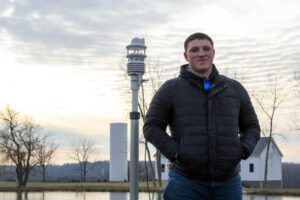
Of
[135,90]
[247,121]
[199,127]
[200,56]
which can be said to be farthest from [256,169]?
[199,127]

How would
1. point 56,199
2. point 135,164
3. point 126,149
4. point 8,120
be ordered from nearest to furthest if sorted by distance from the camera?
point 135,164
point 56,199
point 8,120
point 126,149

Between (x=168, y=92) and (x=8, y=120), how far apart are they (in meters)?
29.3

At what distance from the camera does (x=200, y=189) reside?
3.19m

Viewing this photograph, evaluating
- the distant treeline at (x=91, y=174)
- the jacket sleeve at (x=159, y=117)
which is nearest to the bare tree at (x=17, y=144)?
the distant treeline at (x=91, y=174)

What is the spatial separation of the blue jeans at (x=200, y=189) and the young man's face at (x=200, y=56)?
70cm

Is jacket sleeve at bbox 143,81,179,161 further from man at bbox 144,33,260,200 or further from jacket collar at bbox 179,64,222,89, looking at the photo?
jacket collar at bbox 179,64,222,89

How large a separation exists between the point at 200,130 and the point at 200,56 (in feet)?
1.67

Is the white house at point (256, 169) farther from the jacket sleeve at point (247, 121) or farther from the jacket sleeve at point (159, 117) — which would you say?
the jacket sleeve at point (159, 117)

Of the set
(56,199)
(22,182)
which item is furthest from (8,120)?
(56,199)

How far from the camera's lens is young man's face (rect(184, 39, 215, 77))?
11.0ft

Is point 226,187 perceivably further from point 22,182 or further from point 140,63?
point 22,182

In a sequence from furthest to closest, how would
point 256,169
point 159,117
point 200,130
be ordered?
point 256,169 → point 159,117 → point 200,130

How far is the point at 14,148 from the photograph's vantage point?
3180 centimetres

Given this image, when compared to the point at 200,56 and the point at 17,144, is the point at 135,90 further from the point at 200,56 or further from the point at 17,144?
the point at 17,144
